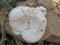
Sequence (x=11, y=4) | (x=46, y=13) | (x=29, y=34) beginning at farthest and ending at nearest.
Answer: (x=11, y=4) → (x=46, y=13) → (x=29, y=34)

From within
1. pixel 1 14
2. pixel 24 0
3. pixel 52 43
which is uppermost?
pixel 24 0

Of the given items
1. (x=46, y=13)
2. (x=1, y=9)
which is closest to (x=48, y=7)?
(x=46, y=13)

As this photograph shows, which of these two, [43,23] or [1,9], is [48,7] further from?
[1,9]

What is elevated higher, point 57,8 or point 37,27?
point 57,8

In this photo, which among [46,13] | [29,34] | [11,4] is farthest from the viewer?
[11,4]

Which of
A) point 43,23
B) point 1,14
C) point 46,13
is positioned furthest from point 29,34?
point 1,14

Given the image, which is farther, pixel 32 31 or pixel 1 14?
pixel 1 14
